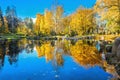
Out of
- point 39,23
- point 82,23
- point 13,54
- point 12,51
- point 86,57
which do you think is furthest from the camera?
point 39,23

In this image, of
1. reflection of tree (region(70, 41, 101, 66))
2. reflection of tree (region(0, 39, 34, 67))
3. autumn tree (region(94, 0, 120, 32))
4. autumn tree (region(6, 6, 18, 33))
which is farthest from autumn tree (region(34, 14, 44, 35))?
reflection of tree (region(70, 41, 101, 66))

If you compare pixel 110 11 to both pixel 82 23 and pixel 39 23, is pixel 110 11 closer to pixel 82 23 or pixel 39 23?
pixel 82 23

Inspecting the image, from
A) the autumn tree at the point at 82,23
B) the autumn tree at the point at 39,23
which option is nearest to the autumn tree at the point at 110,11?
the autumn tree at the point at 82,23

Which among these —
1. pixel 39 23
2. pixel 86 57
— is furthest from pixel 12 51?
pixel 39 23

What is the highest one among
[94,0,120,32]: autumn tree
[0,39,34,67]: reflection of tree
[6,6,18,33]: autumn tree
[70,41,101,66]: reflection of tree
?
[6,6,18,33]: autumn tree

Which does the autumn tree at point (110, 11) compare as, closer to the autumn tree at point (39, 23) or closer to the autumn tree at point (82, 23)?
the autumn tree at point (82, 23)

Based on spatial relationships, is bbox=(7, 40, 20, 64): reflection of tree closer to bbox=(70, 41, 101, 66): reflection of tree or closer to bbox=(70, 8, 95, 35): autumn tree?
bbox=(70, 41, 101, 66): reflection of tree

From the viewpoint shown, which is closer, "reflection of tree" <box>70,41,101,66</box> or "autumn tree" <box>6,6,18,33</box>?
"reflection of tree" <box>70,41,101,66</box>

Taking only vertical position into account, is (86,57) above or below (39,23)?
below

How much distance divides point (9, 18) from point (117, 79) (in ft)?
381

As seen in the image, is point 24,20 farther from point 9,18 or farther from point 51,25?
point 51,25

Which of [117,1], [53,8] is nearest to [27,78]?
[117,1]

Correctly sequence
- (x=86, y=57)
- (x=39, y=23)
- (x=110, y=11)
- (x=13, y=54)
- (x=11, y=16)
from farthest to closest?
(x=11, y=16)
(x=39, y=23)
(x=110, y=11)
(x=13, y=54)
(x=86, y=57)

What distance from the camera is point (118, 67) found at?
1739cm
